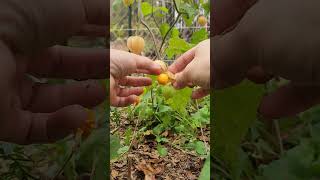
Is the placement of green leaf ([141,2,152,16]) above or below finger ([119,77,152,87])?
above

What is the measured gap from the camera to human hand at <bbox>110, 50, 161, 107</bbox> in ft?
2.35

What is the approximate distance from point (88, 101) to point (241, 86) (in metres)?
0.25

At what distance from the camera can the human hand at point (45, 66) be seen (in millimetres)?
538

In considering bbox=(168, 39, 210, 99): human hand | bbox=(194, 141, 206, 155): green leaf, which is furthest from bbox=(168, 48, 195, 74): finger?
bbox=(194, 141, 206, 155): green leaf

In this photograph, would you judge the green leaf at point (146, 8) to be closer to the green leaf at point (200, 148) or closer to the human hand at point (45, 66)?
the green leaf at point (200, 148)

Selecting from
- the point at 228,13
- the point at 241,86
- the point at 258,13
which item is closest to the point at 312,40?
the point at 258,13

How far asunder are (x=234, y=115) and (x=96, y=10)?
327 mm

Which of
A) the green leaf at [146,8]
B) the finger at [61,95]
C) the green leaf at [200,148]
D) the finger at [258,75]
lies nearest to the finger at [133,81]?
the finger at [61,95]

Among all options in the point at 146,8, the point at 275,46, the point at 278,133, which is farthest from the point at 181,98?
the point at 275,46

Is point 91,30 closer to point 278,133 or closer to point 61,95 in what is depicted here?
point 61,95

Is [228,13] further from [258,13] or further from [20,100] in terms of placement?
[20,100]

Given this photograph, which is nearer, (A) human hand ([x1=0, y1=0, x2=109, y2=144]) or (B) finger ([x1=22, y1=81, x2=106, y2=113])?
(A) human hand ([x1=0, y1=0, x2=109, y2=144])

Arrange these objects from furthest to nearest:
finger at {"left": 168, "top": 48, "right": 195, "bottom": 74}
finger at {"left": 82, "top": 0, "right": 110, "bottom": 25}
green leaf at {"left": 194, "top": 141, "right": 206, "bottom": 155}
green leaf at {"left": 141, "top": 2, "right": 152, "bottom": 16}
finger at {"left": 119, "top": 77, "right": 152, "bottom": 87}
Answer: green leaf at {"left": 141, "top": 2, "right": 152, "bottom": 16} < green leaf at {"left": 194, "top": 141, "right": 206, "bottom": 155} < finger at {"left": 119, "top": 77, "right": 152, "bottom": 87} < finger at {"left": 168, "top": 48, "right": 195, "bottom": 74} < finger at {"left": 82, "top": 0, "right": 110, "bottom": 25}

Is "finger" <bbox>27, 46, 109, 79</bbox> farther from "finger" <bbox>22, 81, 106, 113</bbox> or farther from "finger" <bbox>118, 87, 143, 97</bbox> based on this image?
"finger" <bbox>118, 87, 143, 97</bbox>
